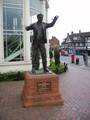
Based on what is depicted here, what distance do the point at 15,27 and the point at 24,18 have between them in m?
0.79

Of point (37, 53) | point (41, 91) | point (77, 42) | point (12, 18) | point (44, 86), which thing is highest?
point (12, 18)

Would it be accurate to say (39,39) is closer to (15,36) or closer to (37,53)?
(37,53)

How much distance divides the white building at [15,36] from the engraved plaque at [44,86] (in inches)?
342

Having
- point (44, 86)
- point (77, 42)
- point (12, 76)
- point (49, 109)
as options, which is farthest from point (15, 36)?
point (77, 42)

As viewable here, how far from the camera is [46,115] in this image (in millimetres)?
9469

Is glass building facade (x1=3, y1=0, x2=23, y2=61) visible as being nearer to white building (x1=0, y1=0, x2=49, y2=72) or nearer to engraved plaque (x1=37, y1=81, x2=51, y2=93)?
white building (x1=0, y1=0, x2=49, y2=72)

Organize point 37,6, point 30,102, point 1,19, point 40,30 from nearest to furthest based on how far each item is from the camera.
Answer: point 30,102 → point 40,30 → point 1,19 → point 37,6

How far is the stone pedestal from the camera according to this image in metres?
10.7

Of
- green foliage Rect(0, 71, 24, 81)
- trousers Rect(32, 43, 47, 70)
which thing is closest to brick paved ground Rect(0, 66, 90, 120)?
trousers Rect(32, 43, 47, 70)

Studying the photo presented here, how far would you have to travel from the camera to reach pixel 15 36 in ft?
65.0

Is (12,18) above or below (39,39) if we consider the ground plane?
above

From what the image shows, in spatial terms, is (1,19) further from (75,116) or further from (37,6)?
(75,116)

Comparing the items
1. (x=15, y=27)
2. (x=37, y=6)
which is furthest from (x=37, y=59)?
(x=37, y=6)

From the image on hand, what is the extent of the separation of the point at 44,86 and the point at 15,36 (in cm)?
939
